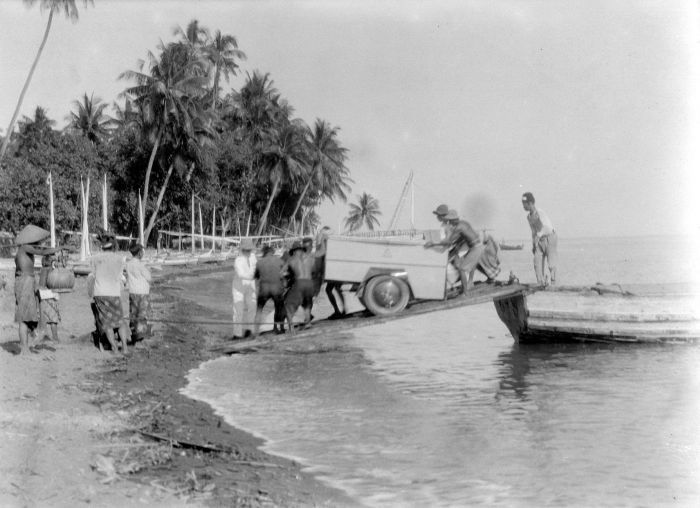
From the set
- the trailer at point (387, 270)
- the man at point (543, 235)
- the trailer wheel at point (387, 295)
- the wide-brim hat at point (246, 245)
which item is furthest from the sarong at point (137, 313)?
the man at point (543, 235)

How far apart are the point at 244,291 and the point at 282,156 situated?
43.5 metres

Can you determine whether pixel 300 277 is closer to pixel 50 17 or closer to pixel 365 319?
pixel 365 319

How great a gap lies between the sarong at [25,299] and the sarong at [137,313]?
191cm

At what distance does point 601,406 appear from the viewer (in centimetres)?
942

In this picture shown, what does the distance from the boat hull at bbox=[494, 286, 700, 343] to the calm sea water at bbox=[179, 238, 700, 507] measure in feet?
0.94

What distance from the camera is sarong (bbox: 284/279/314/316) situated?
36.1 ft

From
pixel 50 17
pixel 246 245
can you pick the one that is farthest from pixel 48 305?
pixel 50 17

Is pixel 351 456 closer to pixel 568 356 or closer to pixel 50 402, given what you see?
pixel 50 402

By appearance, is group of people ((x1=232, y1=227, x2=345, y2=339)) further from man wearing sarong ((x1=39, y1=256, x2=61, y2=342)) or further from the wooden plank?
the wooden plank

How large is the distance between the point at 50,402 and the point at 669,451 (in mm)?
5641

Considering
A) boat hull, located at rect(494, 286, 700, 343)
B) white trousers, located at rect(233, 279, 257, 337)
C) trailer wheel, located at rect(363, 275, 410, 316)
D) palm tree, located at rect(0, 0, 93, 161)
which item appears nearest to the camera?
trailer wheel, located at rect(363, 275, 410, 316)

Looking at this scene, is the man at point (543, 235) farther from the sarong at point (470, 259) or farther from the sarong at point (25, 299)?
the sarong at point (25, 299)

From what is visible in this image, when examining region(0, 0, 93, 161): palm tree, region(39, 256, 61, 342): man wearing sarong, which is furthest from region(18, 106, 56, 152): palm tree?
region(39, 256, 61, 342): man wearing sarong

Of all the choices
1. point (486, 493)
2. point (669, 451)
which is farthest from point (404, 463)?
point (669, 451)
